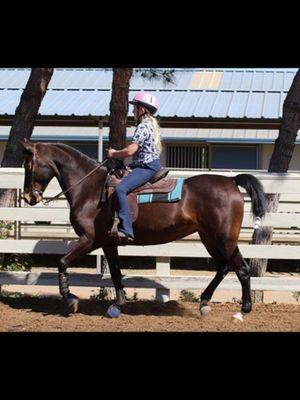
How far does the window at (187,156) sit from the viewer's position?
18.3 meters

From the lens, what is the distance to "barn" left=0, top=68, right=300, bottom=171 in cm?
1681

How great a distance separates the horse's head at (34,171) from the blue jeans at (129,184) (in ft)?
3.35

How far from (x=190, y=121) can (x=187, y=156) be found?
1941mm

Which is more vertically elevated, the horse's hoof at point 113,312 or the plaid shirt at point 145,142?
the plaid shirt at point 145,142

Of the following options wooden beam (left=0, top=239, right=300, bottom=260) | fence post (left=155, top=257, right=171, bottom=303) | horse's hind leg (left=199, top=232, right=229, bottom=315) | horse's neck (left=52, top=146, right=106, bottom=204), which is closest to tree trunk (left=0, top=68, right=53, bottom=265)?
wooden beam (left=0, top=239, right=300, bottom=260)

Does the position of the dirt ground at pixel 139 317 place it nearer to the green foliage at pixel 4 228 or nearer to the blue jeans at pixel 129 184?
the green foliage at pixel 4 228

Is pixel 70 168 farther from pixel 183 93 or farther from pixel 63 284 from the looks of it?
pixel 183 93

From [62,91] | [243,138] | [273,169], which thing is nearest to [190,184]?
[273,169]

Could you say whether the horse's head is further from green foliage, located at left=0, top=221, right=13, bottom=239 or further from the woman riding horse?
green foliage, located at left=0, top=221, right=13, bottom=239

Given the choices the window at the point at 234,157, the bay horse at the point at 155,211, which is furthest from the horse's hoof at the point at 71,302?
the window at the point at 234,157

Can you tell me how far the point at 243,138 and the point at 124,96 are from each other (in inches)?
357

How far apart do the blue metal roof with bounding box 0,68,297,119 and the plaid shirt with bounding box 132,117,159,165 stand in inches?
346
